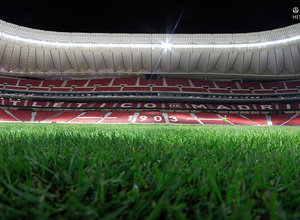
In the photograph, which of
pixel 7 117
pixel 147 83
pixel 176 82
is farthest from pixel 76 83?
pixel 176 82

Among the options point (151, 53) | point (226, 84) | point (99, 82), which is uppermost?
point (151, 53)

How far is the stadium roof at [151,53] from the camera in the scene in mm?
22794

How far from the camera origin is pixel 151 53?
89.1ft

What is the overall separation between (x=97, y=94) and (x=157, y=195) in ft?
88.8

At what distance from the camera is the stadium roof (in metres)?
22.8

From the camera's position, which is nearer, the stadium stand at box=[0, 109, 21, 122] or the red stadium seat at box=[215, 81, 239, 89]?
the stadium stand at box=[0, 109, 21, 122]

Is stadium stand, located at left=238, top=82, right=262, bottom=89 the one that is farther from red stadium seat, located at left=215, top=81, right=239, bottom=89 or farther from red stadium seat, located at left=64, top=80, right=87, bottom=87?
red stadium seat, located at left=64, top=80, right=87, bottom=87

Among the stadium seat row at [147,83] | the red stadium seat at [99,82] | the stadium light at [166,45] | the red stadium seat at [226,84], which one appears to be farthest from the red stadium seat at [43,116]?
the red stadium seat at [226,84]

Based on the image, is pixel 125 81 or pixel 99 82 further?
pixel 99 82

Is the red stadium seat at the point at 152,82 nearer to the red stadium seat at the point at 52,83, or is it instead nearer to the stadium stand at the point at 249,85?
the stadium stand at the point at 249,85

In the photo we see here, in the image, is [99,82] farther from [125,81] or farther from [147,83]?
[147,83]

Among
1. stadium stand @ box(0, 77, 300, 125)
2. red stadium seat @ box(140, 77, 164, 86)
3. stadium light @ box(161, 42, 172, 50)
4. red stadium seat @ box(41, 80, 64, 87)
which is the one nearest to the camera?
stadium stand @ box(0, 77, 300, 125)

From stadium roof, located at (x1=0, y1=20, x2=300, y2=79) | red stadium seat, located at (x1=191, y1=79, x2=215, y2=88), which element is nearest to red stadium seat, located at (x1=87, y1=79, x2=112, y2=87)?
stadium roof, located at (x1=0, y1=20, x2=300, y2=79)

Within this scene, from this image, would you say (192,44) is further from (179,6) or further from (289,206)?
(289,206)
